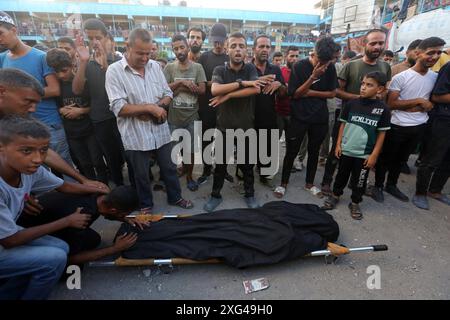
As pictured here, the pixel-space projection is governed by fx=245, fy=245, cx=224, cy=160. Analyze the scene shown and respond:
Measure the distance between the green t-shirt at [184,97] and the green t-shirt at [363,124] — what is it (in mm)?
1859

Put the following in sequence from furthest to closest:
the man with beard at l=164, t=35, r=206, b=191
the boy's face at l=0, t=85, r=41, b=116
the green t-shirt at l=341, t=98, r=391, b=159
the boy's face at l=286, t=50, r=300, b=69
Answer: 1. the boy's face at l=286, t=50, r=300, b=69
2. the man with beard at l=164, t=35, r=206, b=191
3. the green t-shirt at l=341, t=98, r=391, b=159
4. the boy's face at l=0, t=85, r=41, b=116

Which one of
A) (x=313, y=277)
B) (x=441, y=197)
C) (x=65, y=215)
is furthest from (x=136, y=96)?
(x=441, y=197)

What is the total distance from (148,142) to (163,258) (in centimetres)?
119

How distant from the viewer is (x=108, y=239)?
100 inches

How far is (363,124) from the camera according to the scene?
275 cm

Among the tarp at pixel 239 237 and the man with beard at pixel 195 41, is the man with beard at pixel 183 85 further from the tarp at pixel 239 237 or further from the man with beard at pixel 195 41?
the tarp at pixel 239 237

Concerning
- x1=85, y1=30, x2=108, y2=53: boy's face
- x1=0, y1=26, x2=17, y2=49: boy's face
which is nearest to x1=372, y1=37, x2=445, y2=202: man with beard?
x1=85, y1=30, x2=108, y2=53: boy's face

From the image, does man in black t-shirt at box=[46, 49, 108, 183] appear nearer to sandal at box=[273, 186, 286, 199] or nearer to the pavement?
the pavement

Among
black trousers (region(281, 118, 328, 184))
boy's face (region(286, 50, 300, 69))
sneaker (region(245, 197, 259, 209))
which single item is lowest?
sneaker (region(245, 197, 259, 209))

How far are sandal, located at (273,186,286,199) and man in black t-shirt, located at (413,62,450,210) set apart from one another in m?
1.68

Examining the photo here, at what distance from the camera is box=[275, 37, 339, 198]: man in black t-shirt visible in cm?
282
